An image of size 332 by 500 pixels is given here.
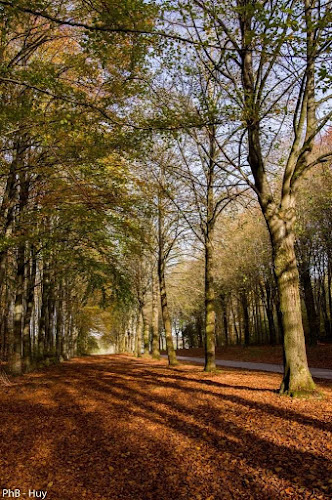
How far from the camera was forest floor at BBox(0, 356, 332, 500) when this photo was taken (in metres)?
3.97

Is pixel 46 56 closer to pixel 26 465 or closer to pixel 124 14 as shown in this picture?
pixel 124 14

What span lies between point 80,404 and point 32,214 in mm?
6497

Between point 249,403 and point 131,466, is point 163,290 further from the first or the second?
point 131,466

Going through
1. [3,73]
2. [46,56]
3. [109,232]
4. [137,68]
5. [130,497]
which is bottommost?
[130,497]

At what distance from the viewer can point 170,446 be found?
→ 16.9ft

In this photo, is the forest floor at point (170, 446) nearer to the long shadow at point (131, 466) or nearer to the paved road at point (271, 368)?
the long shadow at point (131, 466)

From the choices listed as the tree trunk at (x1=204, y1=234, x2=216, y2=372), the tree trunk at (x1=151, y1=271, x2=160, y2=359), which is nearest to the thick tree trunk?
the tree trunk at (x1=204, y1=234, x2=216, y2=372)

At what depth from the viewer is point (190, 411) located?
22.5 ft

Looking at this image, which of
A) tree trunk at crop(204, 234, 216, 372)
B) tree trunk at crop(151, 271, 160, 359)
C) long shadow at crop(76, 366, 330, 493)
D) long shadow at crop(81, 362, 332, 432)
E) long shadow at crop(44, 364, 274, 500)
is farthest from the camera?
tree trunk at crop(151, 271, 160, 359)

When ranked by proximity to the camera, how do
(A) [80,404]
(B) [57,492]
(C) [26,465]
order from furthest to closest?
(A) [80,404] < (C) [26,465] < (B) [57,492]

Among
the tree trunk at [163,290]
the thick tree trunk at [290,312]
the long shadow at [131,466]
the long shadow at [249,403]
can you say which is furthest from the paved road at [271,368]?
the long shadow at [131,466]

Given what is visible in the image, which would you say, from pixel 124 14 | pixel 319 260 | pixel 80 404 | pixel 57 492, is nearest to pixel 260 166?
pixel 124 14

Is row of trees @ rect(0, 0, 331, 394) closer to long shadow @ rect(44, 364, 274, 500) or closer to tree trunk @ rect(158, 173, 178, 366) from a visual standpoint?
tree trunk @ rect(158, 173, 178, 366)

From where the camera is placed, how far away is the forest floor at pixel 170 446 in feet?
13.0
